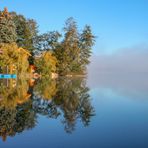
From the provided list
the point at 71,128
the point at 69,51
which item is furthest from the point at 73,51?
the point at 71,128

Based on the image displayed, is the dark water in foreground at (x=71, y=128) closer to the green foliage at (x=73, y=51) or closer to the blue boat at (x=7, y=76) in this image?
the blue boat at (x=7, y=76)

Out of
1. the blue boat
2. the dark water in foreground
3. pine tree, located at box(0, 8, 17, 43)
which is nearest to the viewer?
the dark water in foreground

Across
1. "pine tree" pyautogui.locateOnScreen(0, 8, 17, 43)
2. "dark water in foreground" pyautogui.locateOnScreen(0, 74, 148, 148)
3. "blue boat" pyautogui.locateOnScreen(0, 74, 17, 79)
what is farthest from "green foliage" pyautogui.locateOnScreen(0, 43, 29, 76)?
"dark water in foreground" pyautogui.locateOnScreen(0, 74, 148, 148)

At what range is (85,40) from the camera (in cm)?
7562

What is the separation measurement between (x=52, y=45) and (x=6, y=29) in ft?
52.0

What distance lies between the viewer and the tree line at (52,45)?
60.3 meters

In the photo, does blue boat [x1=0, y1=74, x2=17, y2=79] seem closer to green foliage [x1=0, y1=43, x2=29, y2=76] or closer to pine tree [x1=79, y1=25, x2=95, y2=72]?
green foliage [x1=0, y1=43, x2=29, y2=76]

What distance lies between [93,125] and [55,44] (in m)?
58.6

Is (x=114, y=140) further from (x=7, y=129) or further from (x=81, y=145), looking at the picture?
(x=7, y=129)

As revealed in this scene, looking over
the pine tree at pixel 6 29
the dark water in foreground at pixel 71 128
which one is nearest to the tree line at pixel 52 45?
the pine tree at pixel 6 29

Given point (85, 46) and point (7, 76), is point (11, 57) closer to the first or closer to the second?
point (7, 76)

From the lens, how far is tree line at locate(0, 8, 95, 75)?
2376 inches

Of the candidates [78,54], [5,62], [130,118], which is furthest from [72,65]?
[130,118]

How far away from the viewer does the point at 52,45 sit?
231ft
